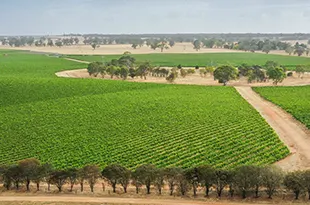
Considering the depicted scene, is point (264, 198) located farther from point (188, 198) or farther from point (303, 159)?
point (303, 159)

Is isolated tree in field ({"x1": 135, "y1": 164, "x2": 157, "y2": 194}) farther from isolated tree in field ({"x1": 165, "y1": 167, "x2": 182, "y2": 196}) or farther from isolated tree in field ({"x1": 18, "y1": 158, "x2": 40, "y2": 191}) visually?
isolated tree in field ({"x1": 18, "y1": 158, "x2": 40, "y2": 191})

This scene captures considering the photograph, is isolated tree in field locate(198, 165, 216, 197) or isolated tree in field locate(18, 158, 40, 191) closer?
isolated tree in field locate(198, 165, 216, 197)

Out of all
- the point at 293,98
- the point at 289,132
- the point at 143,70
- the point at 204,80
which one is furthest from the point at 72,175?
the point at 204,80

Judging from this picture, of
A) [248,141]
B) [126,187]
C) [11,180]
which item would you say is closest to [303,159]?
[248,141]

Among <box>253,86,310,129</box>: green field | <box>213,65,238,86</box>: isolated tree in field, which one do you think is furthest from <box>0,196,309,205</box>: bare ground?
<box>213,65,238,86</box>: isolated tree in field

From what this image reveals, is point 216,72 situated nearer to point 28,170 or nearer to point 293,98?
point 293,98

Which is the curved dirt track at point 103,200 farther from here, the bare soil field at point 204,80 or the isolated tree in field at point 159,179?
the bare soil field at point 204,80
